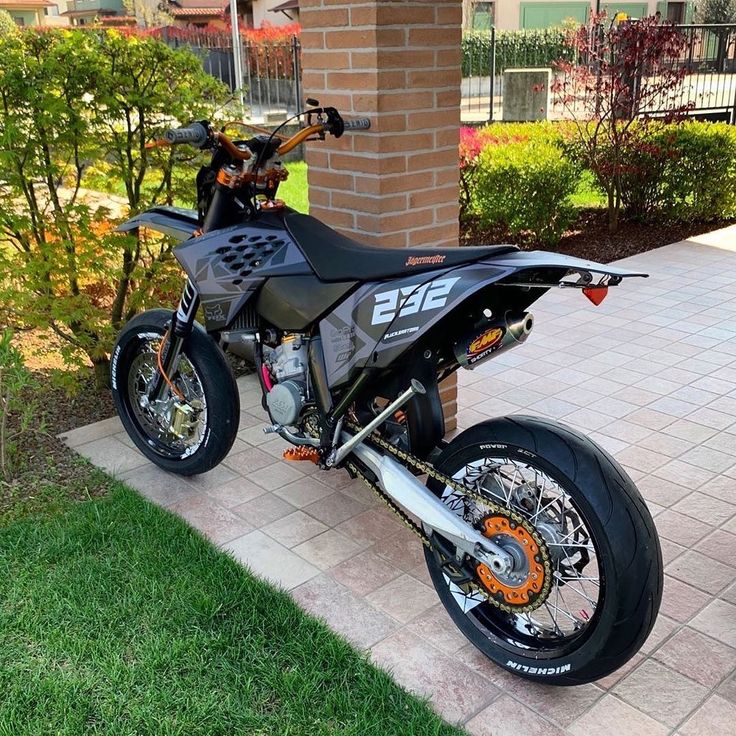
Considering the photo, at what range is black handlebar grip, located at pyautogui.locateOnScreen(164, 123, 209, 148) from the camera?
2.99 m

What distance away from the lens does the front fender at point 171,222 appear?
339 centimetres

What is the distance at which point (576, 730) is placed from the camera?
7.74 feet

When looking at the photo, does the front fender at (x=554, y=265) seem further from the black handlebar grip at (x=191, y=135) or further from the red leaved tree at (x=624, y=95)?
the red leaved tree at (x=624, y=95)

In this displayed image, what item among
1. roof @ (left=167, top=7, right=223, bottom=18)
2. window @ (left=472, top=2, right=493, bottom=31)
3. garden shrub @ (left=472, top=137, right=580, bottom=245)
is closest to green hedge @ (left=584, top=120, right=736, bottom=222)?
garden shrub @ (left=472, top=137, right=580, bottom=245)

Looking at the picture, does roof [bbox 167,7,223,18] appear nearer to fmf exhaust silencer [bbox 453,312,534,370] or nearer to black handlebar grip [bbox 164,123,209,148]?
black handlebar grip [bbox 164,123,209,148]

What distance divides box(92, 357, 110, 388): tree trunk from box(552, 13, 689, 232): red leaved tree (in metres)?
5.55

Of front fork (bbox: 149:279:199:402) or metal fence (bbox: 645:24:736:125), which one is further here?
metal fence (bbox: 645:24:736:125)

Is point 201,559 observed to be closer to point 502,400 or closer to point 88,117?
point 502,400

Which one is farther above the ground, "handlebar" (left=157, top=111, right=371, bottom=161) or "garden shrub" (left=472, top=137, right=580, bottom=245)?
"handlebar" (left=157, top=111, right=371, bottom=161)

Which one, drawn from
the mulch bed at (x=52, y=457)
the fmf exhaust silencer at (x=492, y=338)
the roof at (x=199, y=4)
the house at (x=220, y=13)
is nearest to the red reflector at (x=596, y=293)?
the fmf exhaust silencer at (x=492, y=338)

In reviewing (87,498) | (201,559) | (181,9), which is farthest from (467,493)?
(181,9)

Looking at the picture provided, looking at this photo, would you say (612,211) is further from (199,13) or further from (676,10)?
(199,13)

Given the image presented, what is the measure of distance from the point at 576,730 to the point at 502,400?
2.31 metres

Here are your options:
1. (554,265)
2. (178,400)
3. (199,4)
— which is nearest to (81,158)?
(178,400)
